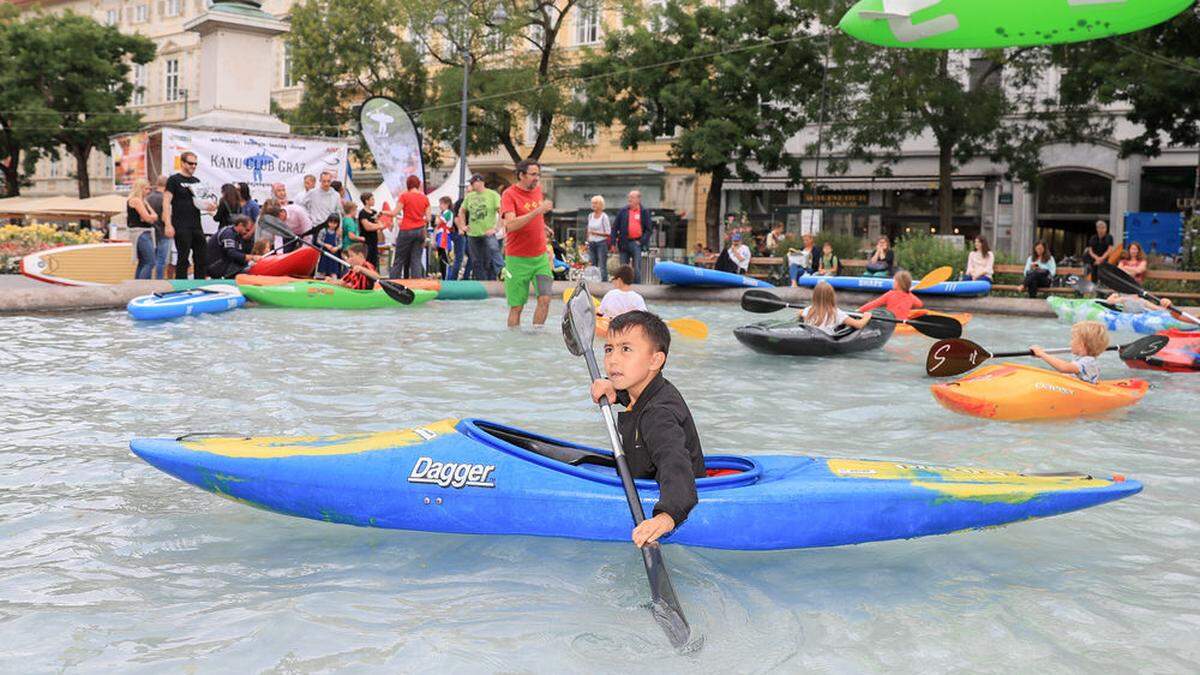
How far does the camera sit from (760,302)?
10.0 meters

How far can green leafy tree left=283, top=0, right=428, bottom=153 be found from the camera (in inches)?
1282

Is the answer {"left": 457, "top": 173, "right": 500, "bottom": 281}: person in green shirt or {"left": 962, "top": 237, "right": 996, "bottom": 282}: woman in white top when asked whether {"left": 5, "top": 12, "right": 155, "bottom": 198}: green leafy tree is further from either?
{"left": 962, "top": 237, "right": 996, "bottom": 282}: woman in white top

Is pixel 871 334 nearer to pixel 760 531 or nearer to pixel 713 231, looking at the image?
pixel 760 531

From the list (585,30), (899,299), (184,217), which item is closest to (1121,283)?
(899,299)

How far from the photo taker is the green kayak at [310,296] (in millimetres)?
12164

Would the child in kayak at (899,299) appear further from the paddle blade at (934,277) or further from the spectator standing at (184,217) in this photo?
the spectator standing at (184,217)

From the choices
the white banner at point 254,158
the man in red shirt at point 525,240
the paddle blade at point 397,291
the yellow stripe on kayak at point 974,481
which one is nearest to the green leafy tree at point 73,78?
the white banner at point 254,158

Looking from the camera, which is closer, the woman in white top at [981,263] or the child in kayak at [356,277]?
the child in kayak at [356,277]

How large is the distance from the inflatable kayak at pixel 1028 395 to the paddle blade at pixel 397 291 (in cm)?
716

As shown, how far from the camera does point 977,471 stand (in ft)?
12.5

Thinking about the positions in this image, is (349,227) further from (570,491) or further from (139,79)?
(139,79)

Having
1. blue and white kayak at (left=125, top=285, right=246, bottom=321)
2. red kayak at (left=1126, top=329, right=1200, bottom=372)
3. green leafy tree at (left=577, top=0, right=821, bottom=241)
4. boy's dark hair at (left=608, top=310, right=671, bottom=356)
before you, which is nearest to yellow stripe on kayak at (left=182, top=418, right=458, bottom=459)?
boy's dark hair at (left=608, top=310, right=671, bottom=356)

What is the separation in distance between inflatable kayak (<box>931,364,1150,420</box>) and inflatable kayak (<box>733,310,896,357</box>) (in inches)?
87.0

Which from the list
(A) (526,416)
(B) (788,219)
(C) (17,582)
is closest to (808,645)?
(C) (17,582)
